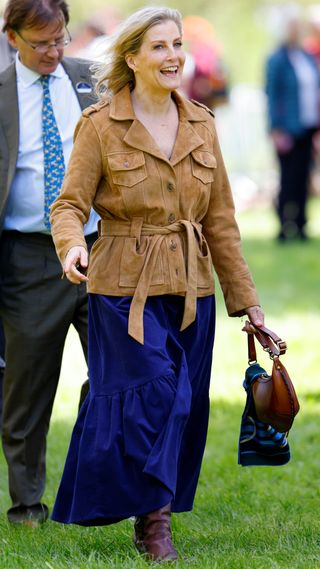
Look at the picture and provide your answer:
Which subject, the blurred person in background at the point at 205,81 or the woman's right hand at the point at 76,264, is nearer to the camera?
the woman's right hand at the point at 76,264

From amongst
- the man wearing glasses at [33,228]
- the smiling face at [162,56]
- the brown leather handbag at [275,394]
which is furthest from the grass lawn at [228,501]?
the smiling face at [162,56]

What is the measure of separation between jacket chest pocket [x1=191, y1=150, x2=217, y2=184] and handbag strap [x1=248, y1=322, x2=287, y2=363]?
603 mm

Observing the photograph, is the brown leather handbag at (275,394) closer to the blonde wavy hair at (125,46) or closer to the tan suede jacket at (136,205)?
the tan suede jacket at (136,205)

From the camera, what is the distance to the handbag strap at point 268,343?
5211mm

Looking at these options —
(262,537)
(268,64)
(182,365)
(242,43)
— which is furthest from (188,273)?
(242,43)

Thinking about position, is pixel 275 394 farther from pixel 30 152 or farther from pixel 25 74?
pixel 25 74

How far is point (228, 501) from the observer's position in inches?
246

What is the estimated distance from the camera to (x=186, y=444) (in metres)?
5.46

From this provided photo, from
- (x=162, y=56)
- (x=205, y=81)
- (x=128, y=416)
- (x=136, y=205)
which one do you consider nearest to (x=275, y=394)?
(x=128, y=416)

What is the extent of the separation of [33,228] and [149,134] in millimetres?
872

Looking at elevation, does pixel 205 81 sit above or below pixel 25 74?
above

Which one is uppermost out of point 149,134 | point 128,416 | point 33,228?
point 149,134

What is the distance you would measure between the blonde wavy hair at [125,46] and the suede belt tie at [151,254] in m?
0.52

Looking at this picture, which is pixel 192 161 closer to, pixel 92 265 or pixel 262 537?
pixel 92 265
